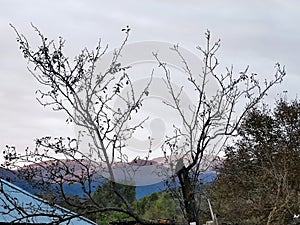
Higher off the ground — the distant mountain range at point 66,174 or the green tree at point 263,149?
the green tree at point 263,149

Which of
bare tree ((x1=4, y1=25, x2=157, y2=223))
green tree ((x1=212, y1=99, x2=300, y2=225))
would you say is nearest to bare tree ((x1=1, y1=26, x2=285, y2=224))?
bare tree ((x1=4, y1=25, x2=157, y2=223))

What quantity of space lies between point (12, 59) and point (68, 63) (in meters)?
1.93

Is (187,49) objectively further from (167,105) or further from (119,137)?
(119,137)

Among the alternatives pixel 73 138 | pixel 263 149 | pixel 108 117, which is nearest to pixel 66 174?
pixel 73 138

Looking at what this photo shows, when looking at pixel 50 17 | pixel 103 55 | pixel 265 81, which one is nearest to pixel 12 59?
pixel 50 17

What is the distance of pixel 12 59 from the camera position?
4359 mm

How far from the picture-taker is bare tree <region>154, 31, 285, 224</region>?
8.29 feet

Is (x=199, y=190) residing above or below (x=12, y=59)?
below

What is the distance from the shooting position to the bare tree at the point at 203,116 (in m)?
2.53

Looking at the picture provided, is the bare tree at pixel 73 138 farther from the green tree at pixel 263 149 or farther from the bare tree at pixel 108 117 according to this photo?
the green tree at pixel 263 149

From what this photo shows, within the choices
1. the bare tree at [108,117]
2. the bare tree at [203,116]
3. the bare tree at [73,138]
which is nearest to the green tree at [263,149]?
the bare tree at [203,116]

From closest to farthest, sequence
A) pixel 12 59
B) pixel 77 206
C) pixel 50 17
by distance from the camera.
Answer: pixel 77 206 < pixel 50 17 < pixel 12 59

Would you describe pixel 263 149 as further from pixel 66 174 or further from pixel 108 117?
pixel 66 174

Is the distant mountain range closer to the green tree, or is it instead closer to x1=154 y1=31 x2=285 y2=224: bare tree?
x1=154 y1=31 x2=285 y2=224: bare tree
